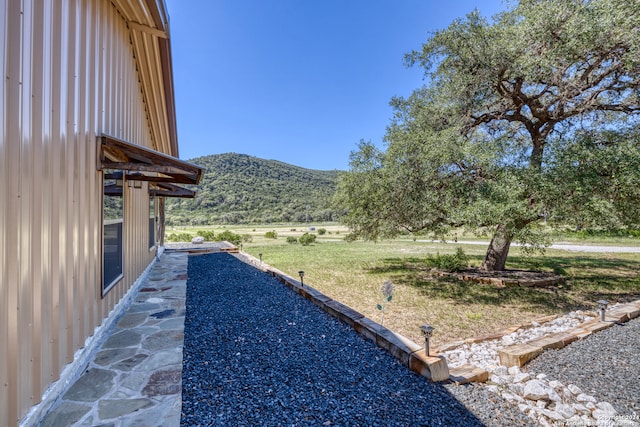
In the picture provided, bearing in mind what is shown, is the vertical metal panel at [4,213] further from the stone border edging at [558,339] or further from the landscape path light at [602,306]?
the landscape path light at [602,306]

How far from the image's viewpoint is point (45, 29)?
2254mm

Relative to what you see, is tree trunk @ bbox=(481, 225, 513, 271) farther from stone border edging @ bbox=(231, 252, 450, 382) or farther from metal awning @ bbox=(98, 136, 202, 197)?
metal awning @ bbox=(98, 136, 202, 197)

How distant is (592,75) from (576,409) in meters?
8.13

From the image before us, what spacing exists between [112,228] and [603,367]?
6.42 meters

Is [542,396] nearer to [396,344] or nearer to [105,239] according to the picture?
[396,344]

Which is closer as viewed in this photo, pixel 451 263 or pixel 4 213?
pixel 4 213

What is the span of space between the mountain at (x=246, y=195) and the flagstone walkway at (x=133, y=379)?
32585 millimetres

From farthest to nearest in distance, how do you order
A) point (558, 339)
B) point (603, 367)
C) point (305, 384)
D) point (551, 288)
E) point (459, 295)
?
1. point (551, 288)
2. point (459, 295)
3. point (558, 339)
4. point (603, 367)
5. point (305, 384)

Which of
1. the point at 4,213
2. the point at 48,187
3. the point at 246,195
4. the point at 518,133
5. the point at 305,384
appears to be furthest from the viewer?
the point at 246,195

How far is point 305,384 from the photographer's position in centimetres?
264

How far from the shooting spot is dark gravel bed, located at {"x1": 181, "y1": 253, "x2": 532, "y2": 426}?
2.24 metres

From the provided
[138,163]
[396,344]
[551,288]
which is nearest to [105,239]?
[138,163]

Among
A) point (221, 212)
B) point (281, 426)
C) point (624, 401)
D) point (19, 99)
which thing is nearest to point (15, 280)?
point (19, 99)

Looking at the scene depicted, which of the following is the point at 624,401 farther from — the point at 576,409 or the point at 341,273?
the point at 341,273
